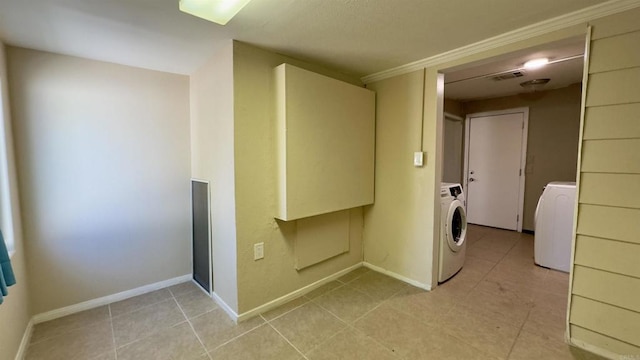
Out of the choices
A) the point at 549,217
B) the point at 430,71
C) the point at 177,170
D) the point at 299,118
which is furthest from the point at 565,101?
the point at 177,170

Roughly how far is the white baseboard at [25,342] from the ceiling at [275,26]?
2062 millimetres

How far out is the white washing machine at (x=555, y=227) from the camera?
2.94m

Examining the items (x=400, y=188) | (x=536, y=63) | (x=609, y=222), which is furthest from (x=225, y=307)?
(x=536, y=63)

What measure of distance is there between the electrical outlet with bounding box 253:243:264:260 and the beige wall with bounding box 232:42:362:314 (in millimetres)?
33

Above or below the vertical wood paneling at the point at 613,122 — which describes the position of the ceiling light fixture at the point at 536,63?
above

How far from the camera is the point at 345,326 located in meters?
2.03

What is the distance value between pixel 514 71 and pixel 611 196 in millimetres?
1985

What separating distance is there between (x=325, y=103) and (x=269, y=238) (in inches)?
50.1

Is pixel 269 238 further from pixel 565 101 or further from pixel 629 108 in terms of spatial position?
pixel 565 101

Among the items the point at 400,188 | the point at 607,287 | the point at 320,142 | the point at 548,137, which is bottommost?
the point at 607,287

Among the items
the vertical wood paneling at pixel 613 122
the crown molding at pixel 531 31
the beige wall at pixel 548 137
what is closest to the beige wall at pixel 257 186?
the crown molding at pixel 531 31

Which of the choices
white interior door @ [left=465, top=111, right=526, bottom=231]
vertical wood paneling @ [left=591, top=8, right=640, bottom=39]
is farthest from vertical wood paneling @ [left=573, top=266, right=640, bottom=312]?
white interior door @ [left=465, top=111, right=526, bottom=231]

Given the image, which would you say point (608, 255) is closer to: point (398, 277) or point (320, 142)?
point (398, 277)

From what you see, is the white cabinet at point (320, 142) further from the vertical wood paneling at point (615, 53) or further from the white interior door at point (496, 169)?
the white interior door at point (496, 169)
